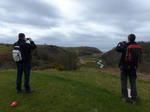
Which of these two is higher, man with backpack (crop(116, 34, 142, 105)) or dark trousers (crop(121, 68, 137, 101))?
man with backpack (crop(116, 34, 142, 105))

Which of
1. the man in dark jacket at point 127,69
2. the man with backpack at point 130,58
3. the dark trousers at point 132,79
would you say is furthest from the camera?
the dark trousers at point 132,79

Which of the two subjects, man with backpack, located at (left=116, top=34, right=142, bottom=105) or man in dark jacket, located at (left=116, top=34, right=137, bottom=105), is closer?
man with backpack, located at (left=116, top=34, right=142, bottom=105)

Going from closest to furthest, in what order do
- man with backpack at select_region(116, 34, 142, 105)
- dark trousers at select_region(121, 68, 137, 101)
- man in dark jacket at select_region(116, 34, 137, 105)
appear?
man with backpack at select_region(116, 34, 142, 105) → man in dark jacket at select_region(116, 34, 137, 105) → dark trousers at select_region(121, 68, 137, 101)

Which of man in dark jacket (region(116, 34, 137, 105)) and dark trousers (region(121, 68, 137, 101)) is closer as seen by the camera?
man in dark jacket (region(116, 34, 137, 105))

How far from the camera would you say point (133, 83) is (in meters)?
5.87

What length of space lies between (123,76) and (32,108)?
4.20 meters

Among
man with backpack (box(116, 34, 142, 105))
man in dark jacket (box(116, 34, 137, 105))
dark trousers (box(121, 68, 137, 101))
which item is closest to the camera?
man with backpack (box(116, 34, 142, 105))

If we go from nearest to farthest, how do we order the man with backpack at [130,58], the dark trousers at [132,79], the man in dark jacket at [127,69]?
the man with backpack at [130,58]
the man in dark jacket at [127,69]
the dark trousers at [132,79]

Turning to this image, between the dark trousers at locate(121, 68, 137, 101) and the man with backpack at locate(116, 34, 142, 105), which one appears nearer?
the man with backpack at locate(116, 34, 142, 105)

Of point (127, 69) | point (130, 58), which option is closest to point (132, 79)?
point (127, 69)

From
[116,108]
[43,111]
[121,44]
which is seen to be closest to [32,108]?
[43,111]

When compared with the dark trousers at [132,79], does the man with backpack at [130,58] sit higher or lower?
higher

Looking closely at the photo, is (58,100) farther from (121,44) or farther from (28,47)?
(121,44)

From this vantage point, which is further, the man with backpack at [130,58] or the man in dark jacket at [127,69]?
the man in dark jacket at [127,69]
